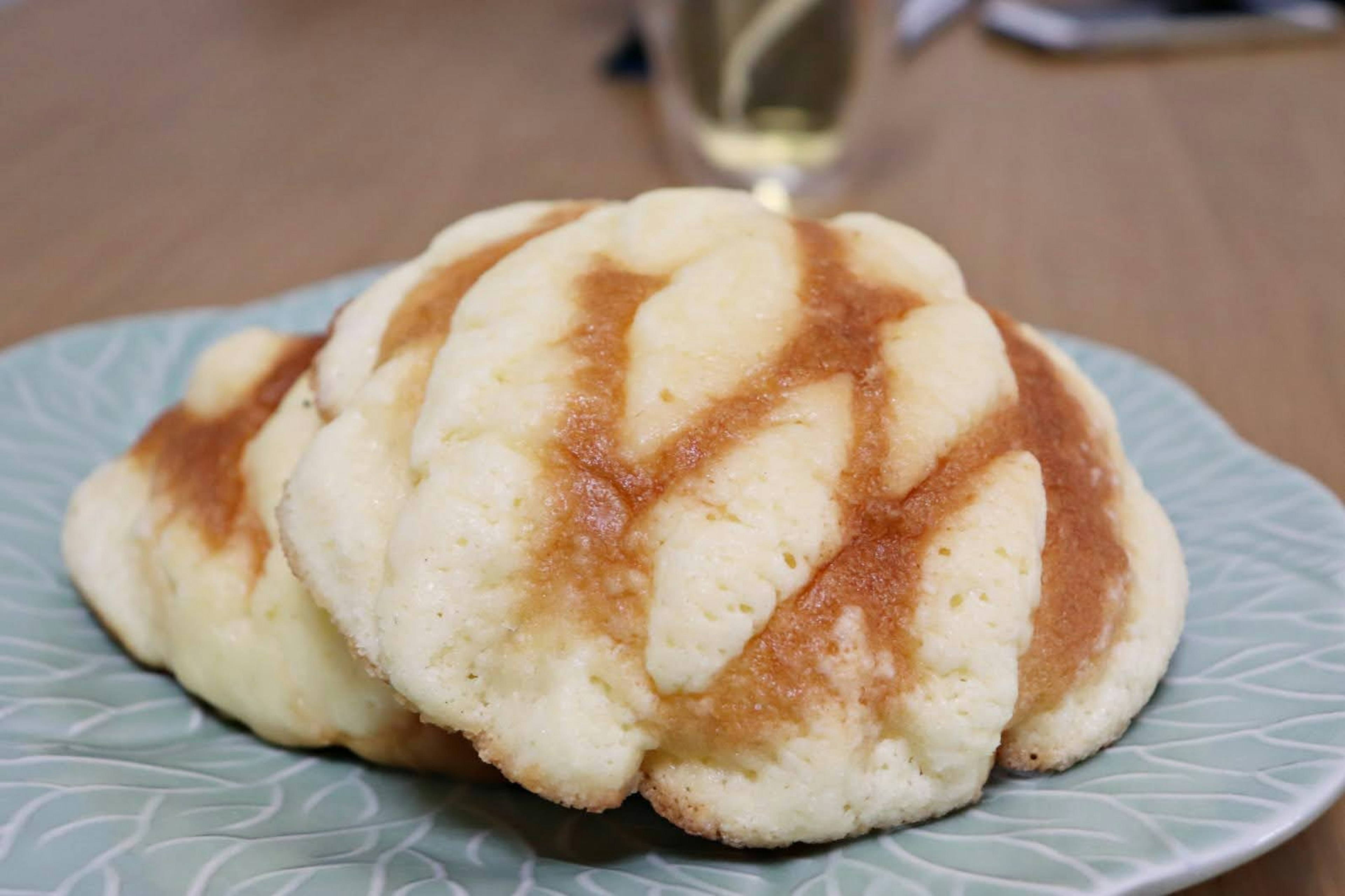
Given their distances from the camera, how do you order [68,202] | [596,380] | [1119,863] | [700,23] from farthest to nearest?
[68,202] < [700,23] < [596,380] < [1119,863]

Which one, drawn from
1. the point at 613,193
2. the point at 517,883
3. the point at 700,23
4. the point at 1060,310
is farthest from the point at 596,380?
the point at 613,193

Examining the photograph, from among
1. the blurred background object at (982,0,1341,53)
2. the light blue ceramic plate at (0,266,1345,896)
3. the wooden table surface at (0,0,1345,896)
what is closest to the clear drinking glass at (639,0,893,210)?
the wooden table surface at (0,0,1345,896)

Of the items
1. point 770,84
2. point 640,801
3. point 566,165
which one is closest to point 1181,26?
point 770,84

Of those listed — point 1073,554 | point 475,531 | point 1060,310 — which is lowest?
point 1060,310

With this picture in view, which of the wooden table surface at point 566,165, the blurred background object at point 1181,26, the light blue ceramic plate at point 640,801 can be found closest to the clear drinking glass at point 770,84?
the wooden table surface at point 566,165

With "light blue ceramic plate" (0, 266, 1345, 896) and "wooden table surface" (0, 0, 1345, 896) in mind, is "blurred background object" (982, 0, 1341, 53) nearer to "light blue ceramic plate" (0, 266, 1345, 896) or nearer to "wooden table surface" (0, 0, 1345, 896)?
"wooden table surface" (0, 0, 1345, 896)

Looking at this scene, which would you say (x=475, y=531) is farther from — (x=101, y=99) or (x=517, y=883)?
(x=101, y=99)
